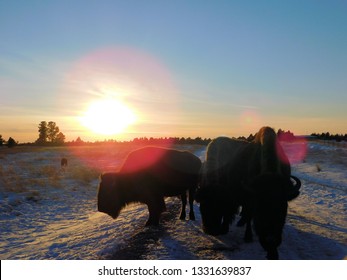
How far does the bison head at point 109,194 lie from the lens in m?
11.0

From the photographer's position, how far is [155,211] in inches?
403

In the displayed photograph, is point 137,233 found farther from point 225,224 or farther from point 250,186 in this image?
point 250,186

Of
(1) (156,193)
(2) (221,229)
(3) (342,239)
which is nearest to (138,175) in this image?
(1) (156,193)

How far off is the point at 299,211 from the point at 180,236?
669cm

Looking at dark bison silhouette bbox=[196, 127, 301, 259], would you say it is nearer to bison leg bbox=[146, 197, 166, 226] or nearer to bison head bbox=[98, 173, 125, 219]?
bison leg bbox=[146, 197, 166, 226]

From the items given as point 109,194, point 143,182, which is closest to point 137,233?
point 143,182

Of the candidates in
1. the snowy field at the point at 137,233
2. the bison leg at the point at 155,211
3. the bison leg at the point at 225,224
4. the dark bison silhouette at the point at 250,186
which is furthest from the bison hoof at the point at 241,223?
the bison leg at the point at 155,211

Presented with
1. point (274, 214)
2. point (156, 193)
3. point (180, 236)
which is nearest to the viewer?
point (274, 214)

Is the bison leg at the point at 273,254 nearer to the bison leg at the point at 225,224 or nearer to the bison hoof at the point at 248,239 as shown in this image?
the bison hoof at the point at 248,239

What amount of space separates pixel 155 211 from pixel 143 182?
1112mm

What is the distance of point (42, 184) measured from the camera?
21078 millimetres

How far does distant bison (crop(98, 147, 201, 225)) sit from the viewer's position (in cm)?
1083

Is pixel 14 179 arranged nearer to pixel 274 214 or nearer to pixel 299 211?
pixel 299 211

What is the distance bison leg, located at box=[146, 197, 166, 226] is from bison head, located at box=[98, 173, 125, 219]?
1332 mm
